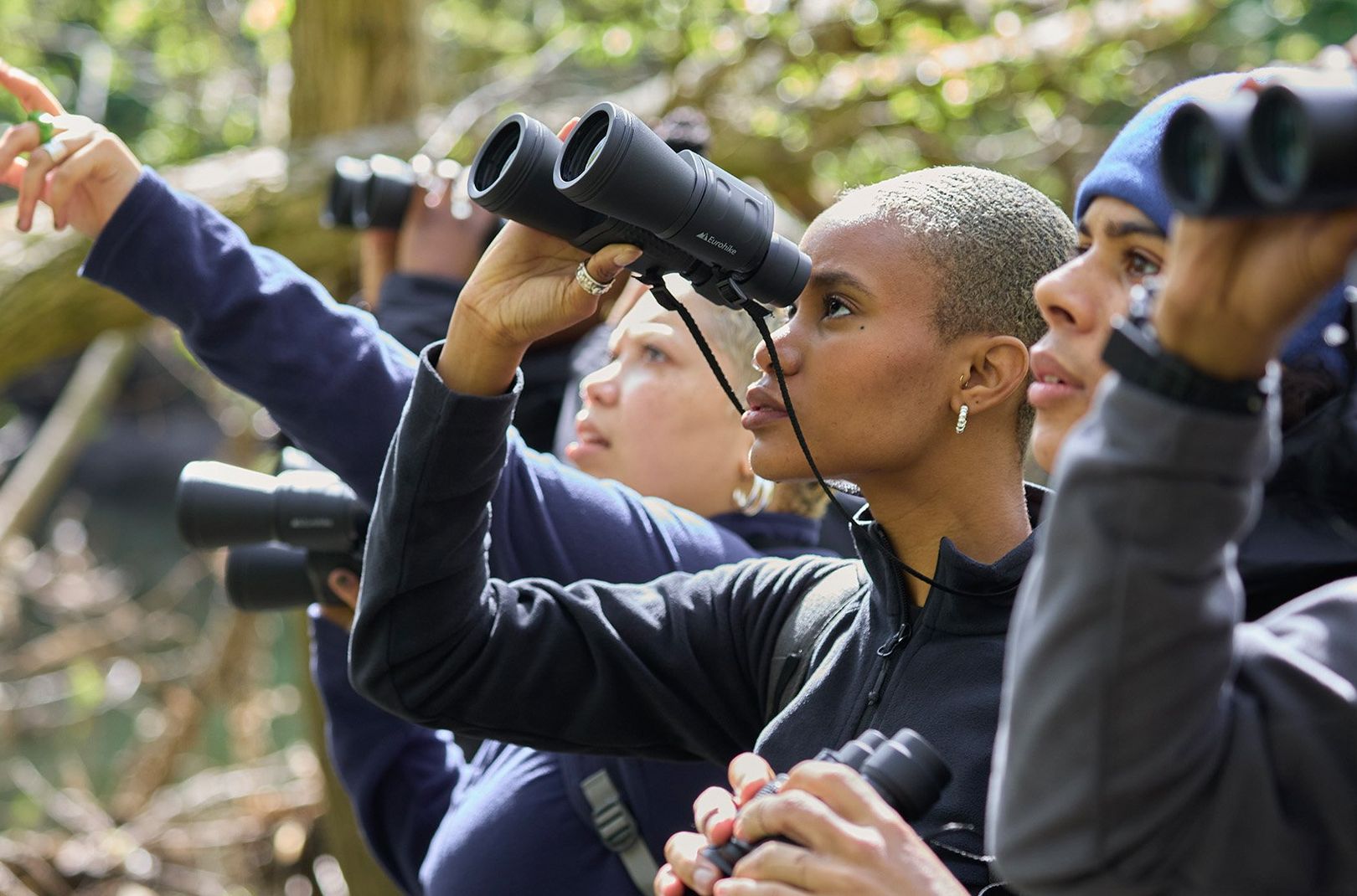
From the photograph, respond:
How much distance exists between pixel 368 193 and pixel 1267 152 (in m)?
2.60

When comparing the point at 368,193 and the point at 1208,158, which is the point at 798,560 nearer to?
the point at 1208,158

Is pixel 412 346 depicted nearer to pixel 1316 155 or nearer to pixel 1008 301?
pixel 1008 301

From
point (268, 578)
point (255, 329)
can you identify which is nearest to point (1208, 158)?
point (255, 329)

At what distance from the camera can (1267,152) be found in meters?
1.13

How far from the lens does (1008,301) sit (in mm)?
1990

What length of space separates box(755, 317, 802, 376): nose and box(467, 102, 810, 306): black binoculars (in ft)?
0.17

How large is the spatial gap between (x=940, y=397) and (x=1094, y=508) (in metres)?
0.75

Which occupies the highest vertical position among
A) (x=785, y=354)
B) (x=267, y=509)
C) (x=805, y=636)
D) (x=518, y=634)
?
(x=785, y=354)

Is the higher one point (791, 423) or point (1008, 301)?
point (1008, 301)

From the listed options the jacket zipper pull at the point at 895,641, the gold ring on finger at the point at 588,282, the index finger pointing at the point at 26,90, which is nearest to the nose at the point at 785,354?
the gold ring on finger at the point at 588,282

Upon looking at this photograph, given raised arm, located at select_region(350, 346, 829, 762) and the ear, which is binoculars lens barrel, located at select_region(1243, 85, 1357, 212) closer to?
the ear

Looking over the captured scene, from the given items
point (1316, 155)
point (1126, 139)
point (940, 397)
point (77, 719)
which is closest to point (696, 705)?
point (940, 397)

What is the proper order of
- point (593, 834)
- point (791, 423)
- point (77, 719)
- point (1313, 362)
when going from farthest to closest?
point (77, 719), point (593, 834), point (791, 423), point (1313, 362)

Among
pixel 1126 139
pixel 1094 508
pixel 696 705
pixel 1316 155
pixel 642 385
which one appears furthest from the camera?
pixel 642 385
